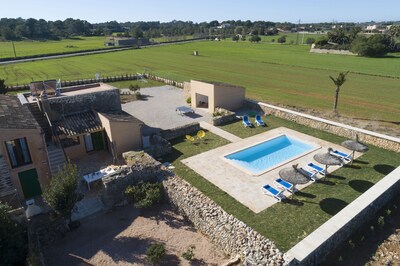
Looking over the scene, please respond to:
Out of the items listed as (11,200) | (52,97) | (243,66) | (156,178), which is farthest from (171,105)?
(243,66)

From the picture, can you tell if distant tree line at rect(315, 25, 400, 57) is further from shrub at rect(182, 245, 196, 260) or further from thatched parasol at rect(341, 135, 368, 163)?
shrub at rect(182, 245, 196, 260)

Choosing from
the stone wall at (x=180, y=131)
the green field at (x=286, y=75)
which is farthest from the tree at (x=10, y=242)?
the green field at (x=286, y=75)

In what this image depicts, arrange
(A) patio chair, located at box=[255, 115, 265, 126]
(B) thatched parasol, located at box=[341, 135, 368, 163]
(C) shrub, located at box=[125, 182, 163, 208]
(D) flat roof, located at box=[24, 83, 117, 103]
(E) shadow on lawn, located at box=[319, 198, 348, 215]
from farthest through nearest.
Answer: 1. (A) patio chair, located at box=[255, 115, 265, 126]
2. (D) flat roof, located at box=[24, 83, 117, 103]
3. (B) thatched parasol, located at box=[341, 135, 368, 163]
4. (C) shrub, located at box=[125, 182, 163, 208]
5. (E) shadow on lawn, located at box=[319, 198, 348, 215]

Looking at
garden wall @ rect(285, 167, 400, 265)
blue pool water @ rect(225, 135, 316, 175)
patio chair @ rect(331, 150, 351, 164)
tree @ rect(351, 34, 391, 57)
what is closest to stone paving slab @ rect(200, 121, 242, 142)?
blue pool water @ rect(225, 135, 316, 175)

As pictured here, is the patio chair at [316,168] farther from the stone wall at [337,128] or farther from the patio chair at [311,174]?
the stone wall at [337,128]

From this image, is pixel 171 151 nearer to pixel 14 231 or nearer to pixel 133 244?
pixel 133 244

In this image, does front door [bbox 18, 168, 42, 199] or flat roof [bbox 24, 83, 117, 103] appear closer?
front door [bbox 18, 168, 42, 199]

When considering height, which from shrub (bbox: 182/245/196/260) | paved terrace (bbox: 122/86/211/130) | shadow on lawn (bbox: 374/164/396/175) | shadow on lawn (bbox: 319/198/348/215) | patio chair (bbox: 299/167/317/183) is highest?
paved terrace (bbox: 122/86/211/130)

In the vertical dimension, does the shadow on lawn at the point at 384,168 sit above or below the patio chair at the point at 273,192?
below
